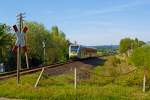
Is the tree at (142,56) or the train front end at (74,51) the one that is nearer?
the tree at (142,56)

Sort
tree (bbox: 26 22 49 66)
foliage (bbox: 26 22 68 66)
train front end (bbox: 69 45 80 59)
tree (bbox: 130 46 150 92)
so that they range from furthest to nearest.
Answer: foliage (bbox: 26 22 68 66)
tree (bbox: 26 22 49 66)
train front end (bbox: 69 45 80 59)
tree (bbox: 130 46 150 92)

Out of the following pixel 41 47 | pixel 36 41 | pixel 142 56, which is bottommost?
pixel 142 56

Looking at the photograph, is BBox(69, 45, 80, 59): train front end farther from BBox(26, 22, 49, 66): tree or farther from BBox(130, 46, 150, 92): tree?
BBox(130, 46, 150, 92): tree

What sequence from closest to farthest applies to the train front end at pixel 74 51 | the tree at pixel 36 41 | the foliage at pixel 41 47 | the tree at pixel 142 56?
the tree at pixel 142 56 < the train front end at pixel 74 51 < the tree at pixel 36 41 < the foliage at pixel 41 47

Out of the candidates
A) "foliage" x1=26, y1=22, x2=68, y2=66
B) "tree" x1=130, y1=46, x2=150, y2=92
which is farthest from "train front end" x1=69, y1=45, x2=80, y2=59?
"tree" x1=130, y1=46, x2=150, y2=92

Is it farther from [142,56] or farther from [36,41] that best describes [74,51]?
[142,56]

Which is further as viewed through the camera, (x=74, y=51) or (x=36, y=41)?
(x=36, y=41)

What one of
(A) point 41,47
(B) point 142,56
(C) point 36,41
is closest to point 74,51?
(A) point 41,47

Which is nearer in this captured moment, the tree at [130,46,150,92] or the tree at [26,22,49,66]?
the tree at [130,46,150,92]

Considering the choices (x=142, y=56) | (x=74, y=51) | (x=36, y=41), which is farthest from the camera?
(x=36, y=41)

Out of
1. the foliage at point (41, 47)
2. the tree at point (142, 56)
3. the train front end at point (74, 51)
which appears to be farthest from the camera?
the foliage at point (41, 47)

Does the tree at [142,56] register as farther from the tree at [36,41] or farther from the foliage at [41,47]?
the foliage at [41,47]

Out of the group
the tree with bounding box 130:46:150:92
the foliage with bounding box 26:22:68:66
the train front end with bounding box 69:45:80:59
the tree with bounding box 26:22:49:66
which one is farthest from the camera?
the foliage with bounding box 26:22:68:66

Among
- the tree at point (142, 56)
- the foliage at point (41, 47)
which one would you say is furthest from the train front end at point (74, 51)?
the tree at point (142, 56)
